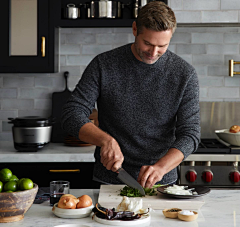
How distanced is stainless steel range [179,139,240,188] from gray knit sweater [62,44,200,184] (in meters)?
0.84

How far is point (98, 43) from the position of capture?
3480 mm

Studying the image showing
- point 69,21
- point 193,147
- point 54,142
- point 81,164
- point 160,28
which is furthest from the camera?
point 54,142

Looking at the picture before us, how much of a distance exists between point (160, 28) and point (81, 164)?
149cm

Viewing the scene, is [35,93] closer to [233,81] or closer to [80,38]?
[80,38]

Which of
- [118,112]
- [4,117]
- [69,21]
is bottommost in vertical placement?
[4,117]

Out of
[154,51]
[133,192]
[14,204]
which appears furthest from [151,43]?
[14,204]

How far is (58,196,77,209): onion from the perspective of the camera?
1.49m

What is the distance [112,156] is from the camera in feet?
5.39

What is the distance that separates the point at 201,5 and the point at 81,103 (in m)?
1.59

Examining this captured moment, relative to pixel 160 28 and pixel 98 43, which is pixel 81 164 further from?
pixel 160 28

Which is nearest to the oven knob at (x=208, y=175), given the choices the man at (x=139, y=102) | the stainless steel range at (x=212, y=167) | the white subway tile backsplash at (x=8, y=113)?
the stainless steel range at (x=212, y=167)

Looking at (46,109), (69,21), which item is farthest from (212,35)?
(46,109)

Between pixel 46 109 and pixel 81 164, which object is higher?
pixel 46 109

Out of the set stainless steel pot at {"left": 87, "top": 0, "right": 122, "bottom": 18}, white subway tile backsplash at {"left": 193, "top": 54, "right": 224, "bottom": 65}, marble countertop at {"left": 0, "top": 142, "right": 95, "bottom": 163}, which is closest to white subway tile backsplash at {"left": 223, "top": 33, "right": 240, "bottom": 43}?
white subway tile backsplash at {"left": 193, "top": 54, "right": 224, "bottom": 65}
